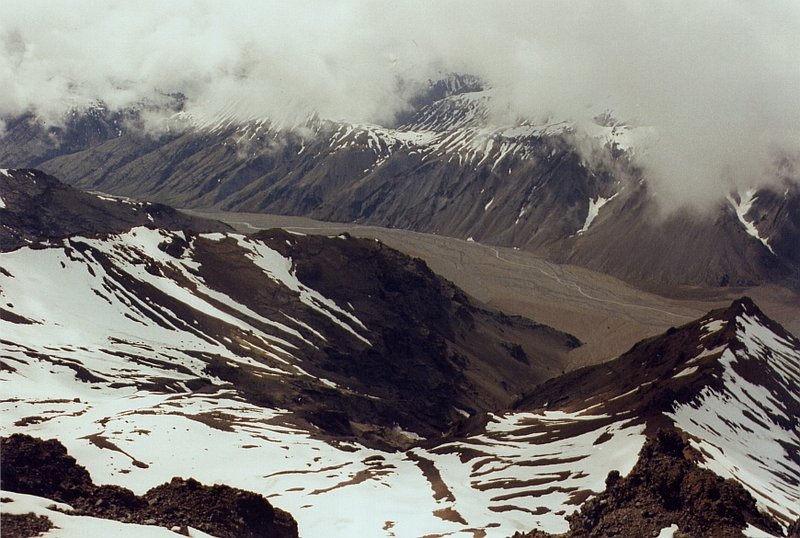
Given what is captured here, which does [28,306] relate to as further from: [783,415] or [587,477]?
[783,415]

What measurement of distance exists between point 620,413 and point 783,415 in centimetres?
2887

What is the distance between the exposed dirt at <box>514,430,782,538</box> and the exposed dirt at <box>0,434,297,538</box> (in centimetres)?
1838

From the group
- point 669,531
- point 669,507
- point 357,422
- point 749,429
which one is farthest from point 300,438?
point 669,531

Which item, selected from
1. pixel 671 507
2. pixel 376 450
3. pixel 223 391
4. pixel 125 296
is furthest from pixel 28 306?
pixel 671 507

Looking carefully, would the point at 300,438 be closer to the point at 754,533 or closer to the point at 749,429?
the point at 749,429

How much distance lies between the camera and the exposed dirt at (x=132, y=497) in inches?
1938

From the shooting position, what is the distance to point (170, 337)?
598ft

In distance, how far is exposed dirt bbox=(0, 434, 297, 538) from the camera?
4922 centimetres

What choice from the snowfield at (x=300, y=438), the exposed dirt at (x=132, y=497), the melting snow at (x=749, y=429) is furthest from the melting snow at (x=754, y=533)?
the melting snow at (x=749, y=429)

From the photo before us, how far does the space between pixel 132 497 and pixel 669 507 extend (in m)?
35.8

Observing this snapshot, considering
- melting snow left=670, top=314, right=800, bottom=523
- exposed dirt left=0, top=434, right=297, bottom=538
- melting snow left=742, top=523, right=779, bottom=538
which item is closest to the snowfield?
melting snow left=670, top=314, right=800, bottom=523

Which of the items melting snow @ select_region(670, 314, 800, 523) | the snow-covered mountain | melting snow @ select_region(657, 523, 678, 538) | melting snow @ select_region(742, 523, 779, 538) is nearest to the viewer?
melting snow @ select_region(742, 523, 779, 538)

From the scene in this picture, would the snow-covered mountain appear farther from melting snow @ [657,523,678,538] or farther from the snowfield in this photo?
melting snow @ [657,523,678,538]

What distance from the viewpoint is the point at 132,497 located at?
2007 inches
